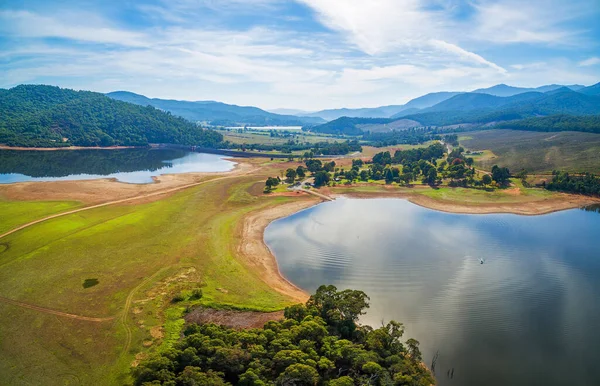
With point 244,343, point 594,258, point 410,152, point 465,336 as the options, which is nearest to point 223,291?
point 244,343

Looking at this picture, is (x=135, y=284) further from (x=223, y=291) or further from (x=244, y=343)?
(x=244, y=343)

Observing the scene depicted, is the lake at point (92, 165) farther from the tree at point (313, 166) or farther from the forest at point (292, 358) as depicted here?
the forest at point (292, 358)

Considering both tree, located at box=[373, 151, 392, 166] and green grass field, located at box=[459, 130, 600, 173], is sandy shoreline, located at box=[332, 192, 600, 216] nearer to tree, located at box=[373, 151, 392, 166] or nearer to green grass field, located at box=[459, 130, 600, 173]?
green grass field, located at box=[459, 130, 600, 173]

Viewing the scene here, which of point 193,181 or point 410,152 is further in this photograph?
point 410,152

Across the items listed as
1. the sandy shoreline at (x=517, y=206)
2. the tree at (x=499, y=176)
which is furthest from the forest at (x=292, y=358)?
the tree at (x=499, y=176)

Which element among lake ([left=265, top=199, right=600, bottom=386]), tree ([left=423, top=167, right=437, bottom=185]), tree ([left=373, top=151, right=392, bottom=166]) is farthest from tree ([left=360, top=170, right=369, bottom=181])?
lake ([left=265, top=199, right=600, bottom=386])
